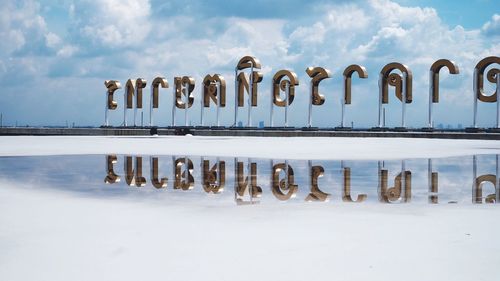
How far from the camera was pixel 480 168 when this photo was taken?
62.3 feet

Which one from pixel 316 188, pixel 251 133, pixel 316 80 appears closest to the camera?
pixel 316 188

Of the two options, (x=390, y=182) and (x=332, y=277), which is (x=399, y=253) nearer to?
(x=332, y=277)

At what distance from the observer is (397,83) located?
2244 inches

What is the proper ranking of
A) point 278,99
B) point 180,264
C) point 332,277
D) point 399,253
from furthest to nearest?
1. point 278,99
2. point 399,253
3. point 180,264
4. point 332,277

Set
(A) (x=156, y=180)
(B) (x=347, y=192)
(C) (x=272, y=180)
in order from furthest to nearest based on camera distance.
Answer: (A) (x=156, y=180)
(C) (x=272, y=180)
(B) (x=347, y=192)

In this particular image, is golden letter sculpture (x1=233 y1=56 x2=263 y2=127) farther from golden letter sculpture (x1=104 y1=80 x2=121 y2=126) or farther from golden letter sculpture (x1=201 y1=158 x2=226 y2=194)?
golden letter sculpture (x1=201 y1=158 x2=226 y2=194)

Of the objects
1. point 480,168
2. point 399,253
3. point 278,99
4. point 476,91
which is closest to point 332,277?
point 399,253

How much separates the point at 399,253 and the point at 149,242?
2929 mm

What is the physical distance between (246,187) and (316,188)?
61.6 inches

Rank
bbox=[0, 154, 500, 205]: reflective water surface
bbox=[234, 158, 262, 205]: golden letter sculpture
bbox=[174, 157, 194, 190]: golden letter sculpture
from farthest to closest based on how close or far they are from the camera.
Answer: bbox=[174, 157, 194, 190]: golden letter sculpture
bbox=[0, 154, 500, 205]: reflective water surface
bbox=[234, 158, 262, 205]: golden letter sculpture

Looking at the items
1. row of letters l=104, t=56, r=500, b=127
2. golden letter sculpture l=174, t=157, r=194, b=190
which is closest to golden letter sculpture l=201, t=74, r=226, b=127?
row of letters l=104, t=56, r=500, b=127

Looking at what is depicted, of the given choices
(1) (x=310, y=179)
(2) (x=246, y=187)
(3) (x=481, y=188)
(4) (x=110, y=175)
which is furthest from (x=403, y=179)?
(4) (x=110, y=175)

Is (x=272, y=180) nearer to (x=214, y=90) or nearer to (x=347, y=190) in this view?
(x=347, y=190)

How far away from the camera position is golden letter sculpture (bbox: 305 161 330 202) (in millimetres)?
11328
